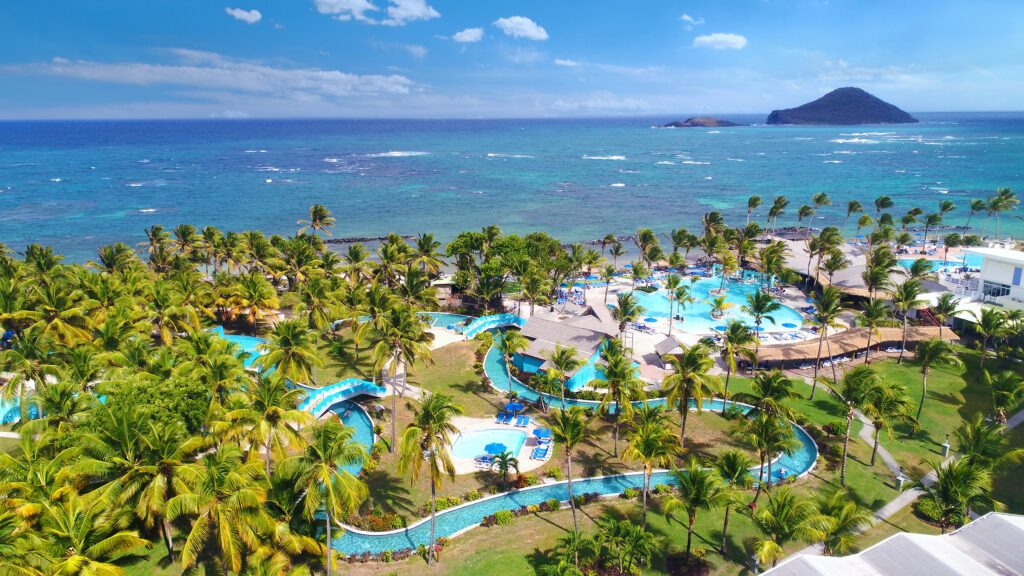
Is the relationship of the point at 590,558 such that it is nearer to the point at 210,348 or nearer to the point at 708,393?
the point at 708,393

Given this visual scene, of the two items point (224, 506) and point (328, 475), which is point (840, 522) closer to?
point (328, 475)

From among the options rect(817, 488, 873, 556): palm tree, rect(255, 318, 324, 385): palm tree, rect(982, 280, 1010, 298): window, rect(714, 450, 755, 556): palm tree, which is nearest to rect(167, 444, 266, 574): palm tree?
rect(255, 318, 324, 385): palm tree

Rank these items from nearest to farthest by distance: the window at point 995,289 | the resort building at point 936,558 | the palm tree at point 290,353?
1. the resort building at point 936,558
2. the palm tree at point 290,353
3. the window at point 995,289

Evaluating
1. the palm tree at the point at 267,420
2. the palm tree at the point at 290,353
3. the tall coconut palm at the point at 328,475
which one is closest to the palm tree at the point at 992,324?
the tall coconut palm at the point at 328,475

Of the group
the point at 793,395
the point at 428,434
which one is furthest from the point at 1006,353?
the point at 428,434

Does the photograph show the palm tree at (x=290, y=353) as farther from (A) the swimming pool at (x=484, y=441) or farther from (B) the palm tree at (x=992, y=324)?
(B) the palm tree at (x=992, y=324)

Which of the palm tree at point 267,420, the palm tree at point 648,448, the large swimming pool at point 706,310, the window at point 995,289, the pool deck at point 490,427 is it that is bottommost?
the pool deck at point 490,427

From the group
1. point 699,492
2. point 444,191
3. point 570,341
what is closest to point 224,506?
point 699,492
